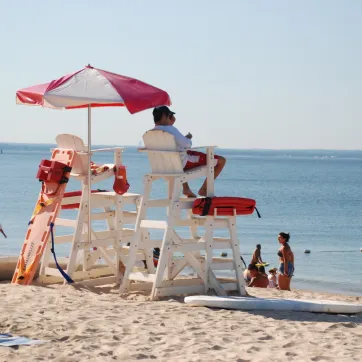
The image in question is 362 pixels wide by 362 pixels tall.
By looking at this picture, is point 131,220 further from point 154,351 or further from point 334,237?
point 334,237

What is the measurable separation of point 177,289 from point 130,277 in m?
0.61

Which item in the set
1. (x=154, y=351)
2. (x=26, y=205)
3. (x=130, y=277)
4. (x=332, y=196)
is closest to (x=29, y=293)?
(x=130, y=277)

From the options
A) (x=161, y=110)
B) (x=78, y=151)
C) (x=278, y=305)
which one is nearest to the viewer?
(x=278, y=305)

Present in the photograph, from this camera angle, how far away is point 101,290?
33.7ft

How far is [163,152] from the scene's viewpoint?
9.36 metres

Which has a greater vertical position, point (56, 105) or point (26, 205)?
point (56, 105)

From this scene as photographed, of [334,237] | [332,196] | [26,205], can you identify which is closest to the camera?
[334,237]

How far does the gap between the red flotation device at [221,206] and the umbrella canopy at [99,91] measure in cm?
123

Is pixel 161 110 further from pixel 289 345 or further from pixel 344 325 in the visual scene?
pixel 289 345

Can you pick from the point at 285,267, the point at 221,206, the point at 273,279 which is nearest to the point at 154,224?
the point at 221,206

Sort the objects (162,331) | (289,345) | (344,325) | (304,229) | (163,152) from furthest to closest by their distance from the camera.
Answer: (304,229) → (163,152) → (344,325) → (162,331) → (289,345)

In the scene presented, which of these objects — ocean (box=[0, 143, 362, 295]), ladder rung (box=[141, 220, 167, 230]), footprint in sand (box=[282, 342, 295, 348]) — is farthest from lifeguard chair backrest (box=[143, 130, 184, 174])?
ocean (box=[0, 143, 362, 295])

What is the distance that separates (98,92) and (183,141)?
3.90ft

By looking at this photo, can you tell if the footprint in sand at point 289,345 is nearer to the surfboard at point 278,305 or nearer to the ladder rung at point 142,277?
the surfboard at point 278,305
